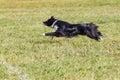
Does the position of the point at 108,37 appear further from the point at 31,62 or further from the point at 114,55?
the point at 31,62

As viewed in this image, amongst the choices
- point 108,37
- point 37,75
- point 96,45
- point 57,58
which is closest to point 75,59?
point 57,58

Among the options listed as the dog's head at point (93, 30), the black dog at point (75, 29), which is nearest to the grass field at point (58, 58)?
the dog's head at point (93, 30)

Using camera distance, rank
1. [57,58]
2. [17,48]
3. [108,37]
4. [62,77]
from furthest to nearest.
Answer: [108,37], [17,48], [57,58], [62,77]

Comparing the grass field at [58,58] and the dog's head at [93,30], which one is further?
the dog's head at [93,30]

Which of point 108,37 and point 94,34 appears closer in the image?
point 94,34

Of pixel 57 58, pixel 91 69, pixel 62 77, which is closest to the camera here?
pixel 62 77

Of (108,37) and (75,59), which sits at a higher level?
(75,59)

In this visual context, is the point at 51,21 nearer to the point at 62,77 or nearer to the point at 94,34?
the point at 94,34

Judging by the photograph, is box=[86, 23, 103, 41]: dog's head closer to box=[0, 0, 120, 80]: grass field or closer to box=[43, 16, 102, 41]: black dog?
box=[43, 16, 102, 41]: black dog

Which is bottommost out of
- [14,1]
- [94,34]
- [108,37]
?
[14,1]

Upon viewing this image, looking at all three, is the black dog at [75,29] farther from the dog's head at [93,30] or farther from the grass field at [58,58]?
the grass field at [58,58]

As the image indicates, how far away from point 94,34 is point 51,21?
4.84ft

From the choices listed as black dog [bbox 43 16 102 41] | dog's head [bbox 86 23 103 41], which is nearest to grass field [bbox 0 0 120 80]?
dog's head [bbox 86 23 103 41]

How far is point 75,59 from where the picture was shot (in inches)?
422
